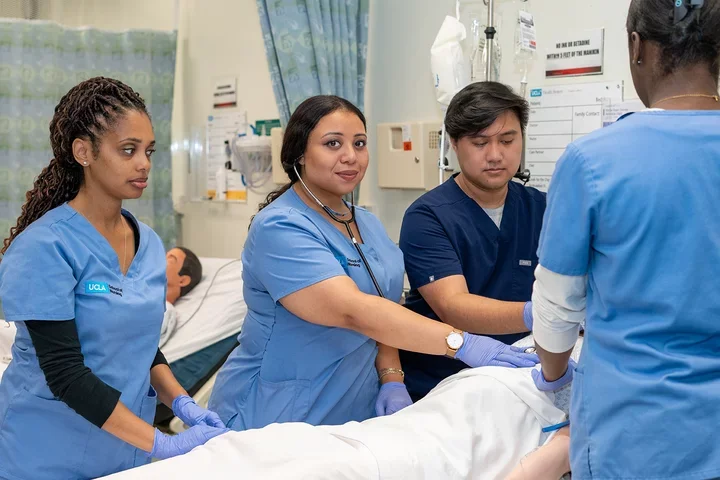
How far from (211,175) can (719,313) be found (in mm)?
3371

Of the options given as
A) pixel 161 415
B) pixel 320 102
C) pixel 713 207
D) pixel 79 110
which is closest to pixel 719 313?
pixel 713 207

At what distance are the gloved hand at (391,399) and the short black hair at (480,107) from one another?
0.68 m

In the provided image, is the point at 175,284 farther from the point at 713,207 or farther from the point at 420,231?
the point at 713,207

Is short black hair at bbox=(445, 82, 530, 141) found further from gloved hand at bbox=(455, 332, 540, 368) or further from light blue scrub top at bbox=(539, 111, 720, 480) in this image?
light blue scrub top at bbox=(539, 111, 720, 480)

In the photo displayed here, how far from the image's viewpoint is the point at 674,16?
37.1 inches

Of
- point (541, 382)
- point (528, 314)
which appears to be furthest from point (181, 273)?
point (541, 382)

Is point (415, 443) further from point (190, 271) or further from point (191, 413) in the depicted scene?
point (190, 271)

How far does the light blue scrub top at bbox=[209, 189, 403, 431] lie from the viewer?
1.47m

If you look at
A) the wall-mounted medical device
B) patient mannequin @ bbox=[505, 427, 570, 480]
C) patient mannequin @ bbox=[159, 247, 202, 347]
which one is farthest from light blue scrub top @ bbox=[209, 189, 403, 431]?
patient mannequin @ bbox=[159, 247, 202, 347]

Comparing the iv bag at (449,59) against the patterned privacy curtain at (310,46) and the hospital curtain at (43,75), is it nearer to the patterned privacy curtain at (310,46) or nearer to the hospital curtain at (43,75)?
the patterned privacy curtain at (310,46)

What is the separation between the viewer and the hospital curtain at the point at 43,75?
3379mm

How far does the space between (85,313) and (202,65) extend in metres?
2.92

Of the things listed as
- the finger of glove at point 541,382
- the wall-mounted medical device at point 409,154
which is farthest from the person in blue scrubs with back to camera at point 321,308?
the wall-mounted medical device at point 409,154

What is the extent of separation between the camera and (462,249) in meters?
1.84
